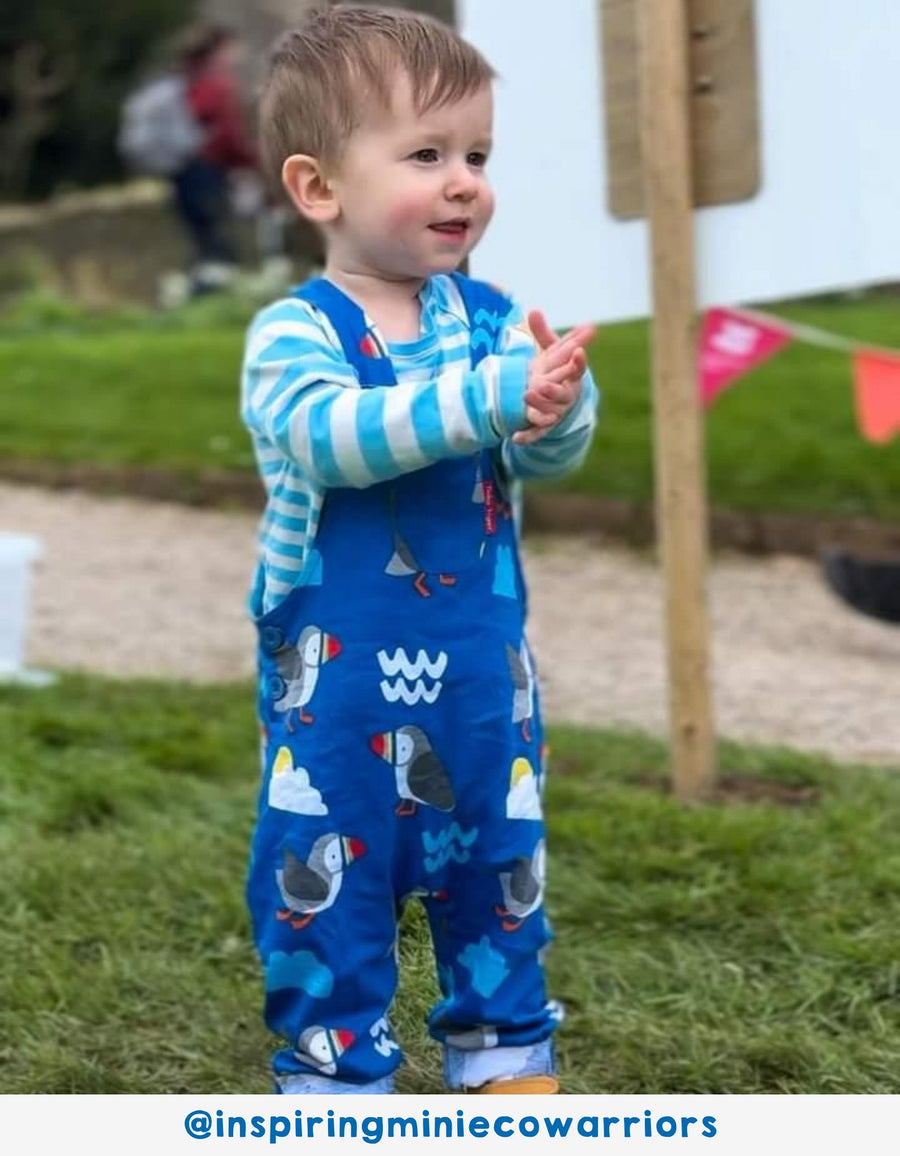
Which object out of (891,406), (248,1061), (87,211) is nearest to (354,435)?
(248,1061)

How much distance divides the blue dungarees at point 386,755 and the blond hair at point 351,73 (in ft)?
0.63

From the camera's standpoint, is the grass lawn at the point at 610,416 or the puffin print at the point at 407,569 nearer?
the puffin print at the point at 407,569

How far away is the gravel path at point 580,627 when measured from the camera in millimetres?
5566

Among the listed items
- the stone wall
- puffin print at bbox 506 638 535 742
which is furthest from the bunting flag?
the stone wall

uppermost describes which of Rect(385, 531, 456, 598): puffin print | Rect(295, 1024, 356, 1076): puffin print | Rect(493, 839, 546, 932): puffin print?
Rect(385, 531, 456, 598): puffin print

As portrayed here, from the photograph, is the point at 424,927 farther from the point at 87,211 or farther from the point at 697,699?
the point at 87,211

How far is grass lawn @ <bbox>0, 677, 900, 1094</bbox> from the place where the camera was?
287 centimetres

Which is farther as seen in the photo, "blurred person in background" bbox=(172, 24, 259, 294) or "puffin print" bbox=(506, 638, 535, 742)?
"blurred person in background" bbox=(172, 24, 259, 294)

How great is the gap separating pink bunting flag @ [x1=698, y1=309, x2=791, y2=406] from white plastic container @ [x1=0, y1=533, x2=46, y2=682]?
1967mm

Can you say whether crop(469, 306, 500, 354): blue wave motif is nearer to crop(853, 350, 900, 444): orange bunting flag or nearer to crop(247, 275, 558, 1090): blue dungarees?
crop(247, 275, 558, 1090): blue dungarees

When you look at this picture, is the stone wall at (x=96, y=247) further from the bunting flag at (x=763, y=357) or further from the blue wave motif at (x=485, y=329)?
the blue wave motif at (x=485, y=329)

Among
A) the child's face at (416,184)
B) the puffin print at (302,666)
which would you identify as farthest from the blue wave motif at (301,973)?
the child's face at (416,184)
